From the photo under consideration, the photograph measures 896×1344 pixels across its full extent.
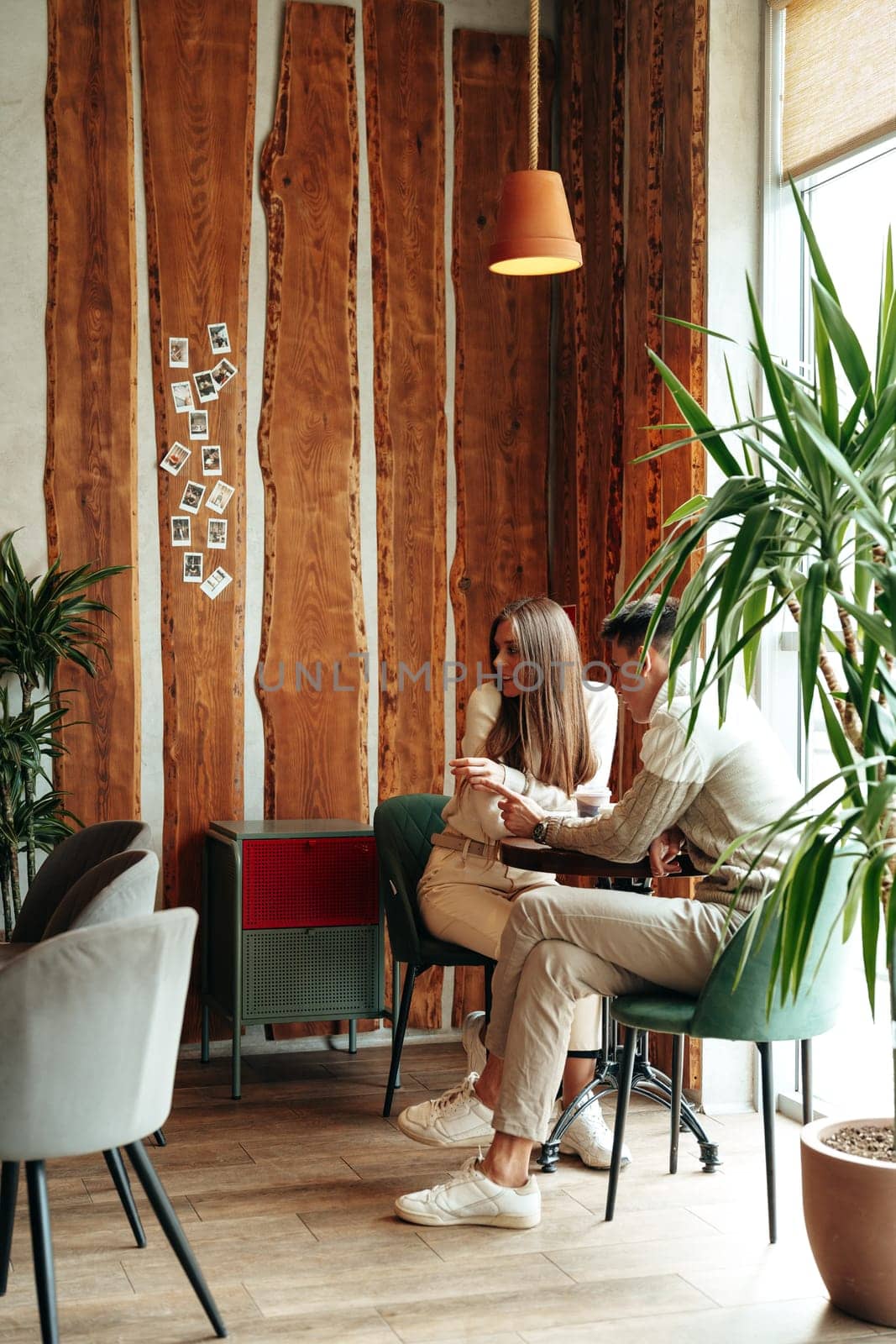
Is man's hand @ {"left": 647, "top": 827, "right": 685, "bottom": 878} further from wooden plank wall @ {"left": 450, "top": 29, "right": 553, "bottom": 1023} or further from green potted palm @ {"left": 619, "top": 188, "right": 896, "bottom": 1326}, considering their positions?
wooden plank wall @ {"left": 450, "top": 29, "right": 553, "bottom": 1023}

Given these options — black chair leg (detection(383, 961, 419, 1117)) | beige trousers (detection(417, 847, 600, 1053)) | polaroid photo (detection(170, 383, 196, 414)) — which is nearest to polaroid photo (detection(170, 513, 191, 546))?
polaroid photo (detection(170, 383, 196, 414))

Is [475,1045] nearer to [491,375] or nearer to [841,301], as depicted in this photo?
[841,301]

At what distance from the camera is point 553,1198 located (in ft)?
11.5

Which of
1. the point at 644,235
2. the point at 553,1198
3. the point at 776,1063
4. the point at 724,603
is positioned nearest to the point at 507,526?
the point at 644,235

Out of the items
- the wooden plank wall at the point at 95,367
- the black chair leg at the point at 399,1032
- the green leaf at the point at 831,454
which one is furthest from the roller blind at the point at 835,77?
the black chair leg at the point at 399,1032

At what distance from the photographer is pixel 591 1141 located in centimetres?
374

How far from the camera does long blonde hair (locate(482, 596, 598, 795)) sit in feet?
13.0

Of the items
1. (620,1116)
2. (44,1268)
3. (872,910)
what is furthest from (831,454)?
(44,1268)

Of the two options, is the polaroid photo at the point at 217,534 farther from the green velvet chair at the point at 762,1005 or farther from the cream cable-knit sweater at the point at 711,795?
the green velvet chair at the point at 762,1005

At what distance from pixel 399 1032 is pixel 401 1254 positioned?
3.74 feet

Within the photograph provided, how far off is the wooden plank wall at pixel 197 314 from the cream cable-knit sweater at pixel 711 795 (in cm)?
192

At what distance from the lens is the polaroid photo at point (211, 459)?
488 centimetres

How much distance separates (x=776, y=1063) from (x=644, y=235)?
8.57 feet

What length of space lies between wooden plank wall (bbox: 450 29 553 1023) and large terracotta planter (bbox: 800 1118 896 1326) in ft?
7.94
